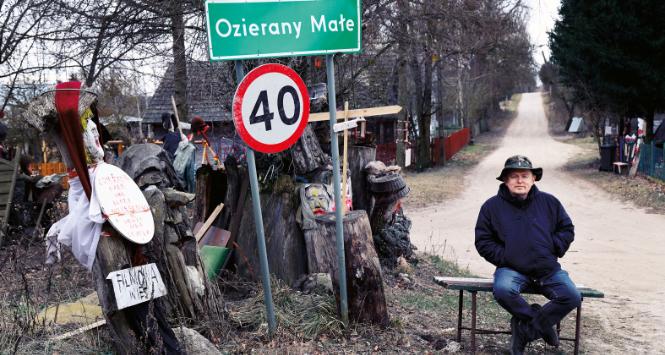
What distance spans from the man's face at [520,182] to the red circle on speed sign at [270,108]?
1.60 m

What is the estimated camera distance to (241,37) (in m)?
4.37

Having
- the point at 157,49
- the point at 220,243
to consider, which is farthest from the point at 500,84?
the point at 220,243

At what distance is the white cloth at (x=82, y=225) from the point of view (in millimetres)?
3799

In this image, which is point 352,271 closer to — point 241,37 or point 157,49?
point 241,37

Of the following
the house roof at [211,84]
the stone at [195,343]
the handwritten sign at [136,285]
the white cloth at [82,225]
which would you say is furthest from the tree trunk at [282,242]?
the house roof at [211,84]

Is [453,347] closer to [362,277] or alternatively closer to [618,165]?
[362,277]

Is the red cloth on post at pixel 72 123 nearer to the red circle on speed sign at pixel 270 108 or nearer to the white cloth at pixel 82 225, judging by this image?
the white cloth at pixel 82 225

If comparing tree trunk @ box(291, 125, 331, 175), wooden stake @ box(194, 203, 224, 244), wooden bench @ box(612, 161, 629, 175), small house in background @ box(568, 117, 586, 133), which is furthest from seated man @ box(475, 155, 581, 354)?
small house in background @ box(568, 117, 586, 133)

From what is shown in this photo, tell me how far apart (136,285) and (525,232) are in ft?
8.84

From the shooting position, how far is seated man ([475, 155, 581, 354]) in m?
4.62

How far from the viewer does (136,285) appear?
3.85 m

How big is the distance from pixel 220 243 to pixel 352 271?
2.13 meters

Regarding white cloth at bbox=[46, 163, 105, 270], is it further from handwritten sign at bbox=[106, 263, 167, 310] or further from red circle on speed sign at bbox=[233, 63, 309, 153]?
red circle on speed sign at bbox=[233, 63, 309, 153]

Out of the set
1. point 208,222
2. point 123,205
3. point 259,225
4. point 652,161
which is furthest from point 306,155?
point 652,161
